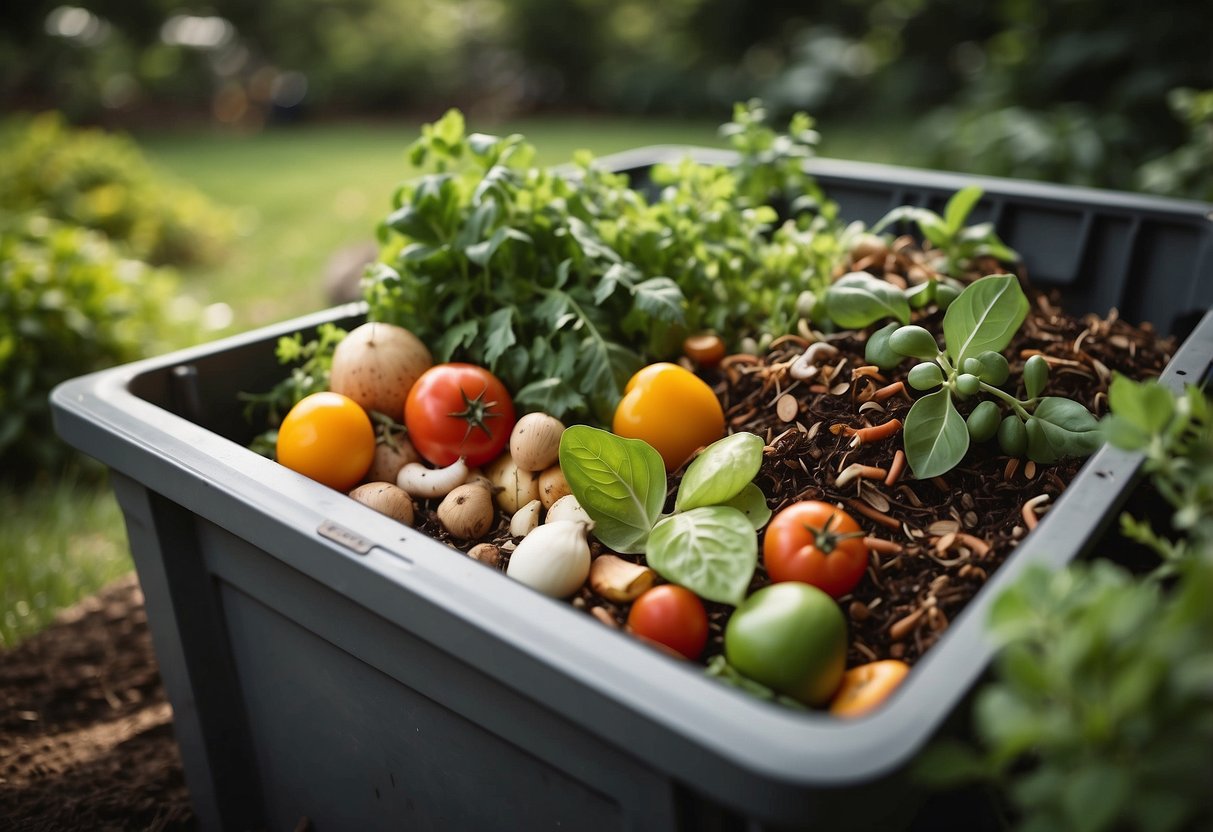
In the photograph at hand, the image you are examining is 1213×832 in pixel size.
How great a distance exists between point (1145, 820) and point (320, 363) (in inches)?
57.2

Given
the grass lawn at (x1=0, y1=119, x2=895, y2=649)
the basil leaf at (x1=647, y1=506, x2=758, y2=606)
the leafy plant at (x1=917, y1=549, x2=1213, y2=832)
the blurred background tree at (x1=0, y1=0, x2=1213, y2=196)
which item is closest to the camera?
the leafy plant at (x1=917, y1=549, x2=1213, y2=832)

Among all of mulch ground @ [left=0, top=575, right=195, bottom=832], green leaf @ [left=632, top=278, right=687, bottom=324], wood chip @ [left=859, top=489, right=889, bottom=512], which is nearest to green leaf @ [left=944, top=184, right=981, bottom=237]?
green leaf @ [left=632, top=278, right=687, bottom=324]

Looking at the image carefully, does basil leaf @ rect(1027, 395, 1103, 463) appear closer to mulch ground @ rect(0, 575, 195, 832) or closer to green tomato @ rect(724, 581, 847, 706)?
green tomato @ rect(724, 581, 847, 706)

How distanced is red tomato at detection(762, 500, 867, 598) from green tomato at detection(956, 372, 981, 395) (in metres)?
0.26

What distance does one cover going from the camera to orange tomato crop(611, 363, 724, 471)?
1.46 metres

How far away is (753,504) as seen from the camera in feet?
4.30

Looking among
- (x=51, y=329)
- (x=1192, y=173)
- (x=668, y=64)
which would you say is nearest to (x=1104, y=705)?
(x=1192, y=173)

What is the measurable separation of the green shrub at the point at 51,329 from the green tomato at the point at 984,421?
2.80m

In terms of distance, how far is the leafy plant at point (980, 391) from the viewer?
1.29 meters

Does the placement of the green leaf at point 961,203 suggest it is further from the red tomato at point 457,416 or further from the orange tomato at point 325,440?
the orange tomato at point 325,440

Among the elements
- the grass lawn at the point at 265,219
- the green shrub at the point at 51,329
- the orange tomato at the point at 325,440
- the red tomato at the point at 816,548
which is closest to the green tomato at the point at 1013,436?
the red tomato at the point at 816,548

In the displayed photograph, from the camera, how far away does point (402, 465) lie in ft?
5.29

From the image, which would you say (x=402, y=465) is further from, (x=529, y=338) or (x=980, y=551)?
(x=980, y=551)

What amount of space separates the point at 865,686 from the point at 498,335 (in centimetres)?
86
